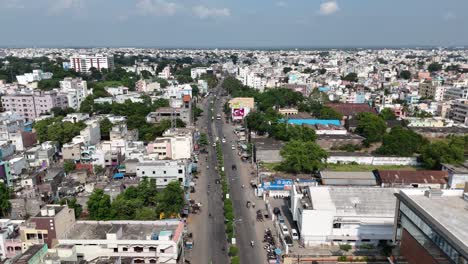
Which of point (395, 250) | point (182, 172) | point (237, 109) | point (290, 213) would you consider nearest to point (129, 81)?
point (237, 109)

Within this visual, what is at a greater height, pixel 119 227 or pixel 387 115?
pixel 387 115

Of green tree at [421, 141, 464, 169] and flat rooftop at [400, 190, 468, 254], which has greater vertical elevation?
flat rooftop at [400, 190, 468, 254]

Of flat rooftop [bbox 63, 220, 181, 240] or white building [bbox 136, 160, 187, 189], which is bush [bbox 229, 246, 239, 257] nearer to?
flat rooftop [bbox 63, 220, 181, 240]

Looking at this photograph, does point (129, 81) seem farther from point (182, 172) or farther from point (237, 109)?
point (182, 172)

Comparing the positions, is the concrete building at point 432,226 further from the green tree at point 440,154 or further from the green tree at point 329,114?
the green tree at point 329,114

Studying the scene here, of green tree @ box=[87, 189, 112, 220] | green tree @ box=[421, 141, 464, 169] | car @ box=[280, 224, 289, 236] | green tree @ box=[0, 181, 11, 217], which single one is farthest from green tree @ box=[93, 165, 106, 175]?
green tree @ box=[421, 141, 464, 169]

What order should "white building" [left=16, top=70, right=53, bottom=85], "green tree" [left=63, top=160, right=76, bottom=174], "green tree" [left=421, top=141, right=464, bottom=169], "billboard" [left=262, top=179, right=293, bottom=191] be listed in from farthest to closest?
"white building" [left=16, top=70, right=53, bottom=85], "green tree" [left=421, top=141, right=464, bottom=169], "green tree" [left=63, top=160, right=76, bottom=174], "billboard" [left=262, top=179, right=293, bottom=191]

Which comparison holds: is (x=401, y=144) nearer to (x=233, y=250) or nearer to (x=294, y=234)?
(x=294, y=234)

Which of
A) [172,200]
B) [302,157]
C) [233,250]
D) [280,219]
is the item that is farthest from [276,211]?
[302,157]
